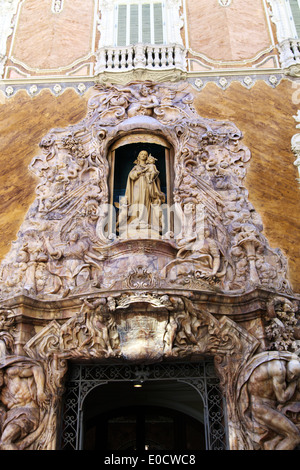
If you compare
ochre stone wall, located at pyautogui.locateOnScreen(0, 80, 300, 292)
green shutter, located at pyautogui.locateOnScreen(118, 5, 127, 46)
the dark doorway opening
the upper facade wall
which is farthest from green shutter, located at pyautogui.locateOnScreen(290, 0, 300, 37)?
the dark doorway opening

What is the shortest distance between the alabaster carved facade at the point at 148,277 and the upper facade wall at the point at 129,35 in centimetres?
177

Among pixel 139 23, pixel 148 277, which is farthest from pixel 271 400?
pixel 139 23

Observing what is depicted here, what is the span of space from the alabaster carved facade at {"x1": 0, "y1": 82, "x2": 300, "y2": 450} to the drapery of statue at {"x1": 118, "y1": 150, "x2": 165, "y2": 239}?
3cm

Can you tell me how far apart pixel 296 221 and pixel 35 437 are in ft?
20.3

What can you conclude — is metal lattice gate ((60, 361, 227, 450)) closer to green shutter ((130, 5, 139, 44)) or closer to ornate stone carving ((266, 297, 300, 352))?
ornate stone carving ((266, 297, 300, 352))

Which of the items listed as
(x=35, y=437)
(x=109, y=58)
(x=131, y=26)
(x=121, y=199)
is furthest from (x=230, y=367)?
(x=131, y=26)

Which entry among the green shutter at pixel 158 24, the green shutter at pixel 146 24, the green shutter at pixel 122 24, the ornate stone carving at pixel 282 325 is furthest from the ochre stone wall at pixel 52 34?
the ornate stone carving at pixel 282 325

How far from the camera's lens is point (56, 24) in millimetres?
13414

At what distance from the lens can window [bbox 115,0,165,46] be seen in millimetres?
13289

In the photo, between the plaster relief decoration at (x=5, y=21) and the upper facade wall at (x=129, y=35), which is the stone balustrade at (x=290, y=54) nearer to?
the upper facade wall at (x=129, y=35)

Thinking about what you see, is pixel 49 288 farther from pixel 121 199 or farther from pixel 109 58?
pixel 109 58

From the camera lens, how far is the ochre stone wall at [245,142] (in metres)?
10.2

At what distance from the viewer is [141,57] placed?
1234 centimetres

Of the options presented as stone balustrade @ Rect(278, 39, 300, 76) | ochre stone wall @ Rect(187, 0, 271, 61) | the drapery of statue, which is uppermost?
ochre stone wall @ Rect(187, 0, 271, 61)
